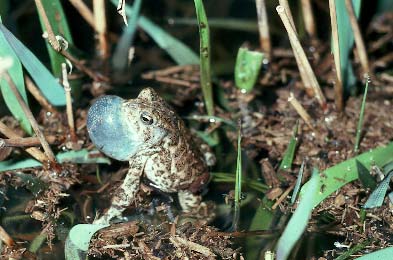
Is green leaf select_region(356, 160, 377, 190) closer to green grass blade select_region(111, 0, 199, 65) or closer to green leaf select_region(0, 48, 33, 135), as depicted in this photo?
green grass blade select_region(111, 0, 199, 65)

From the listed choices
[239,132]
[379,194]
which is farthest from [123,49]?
[379,194]

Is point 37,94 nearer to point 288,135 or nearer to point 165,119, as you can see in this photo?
point 165,119

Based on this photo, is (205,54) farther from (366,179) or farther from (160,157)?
(366,179)

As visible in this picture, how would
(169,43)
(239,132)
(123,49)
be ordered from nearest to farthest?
(239,132)
(169,43)
(123,49)

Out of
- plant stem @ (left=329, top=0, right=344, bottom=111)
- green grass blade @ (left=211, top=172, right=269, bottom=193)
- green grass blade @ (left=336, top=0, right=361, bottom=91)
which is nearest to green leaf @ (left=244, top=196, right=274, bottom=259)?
green grass blade @ (left=211, top=172, right=269, bottom=193)

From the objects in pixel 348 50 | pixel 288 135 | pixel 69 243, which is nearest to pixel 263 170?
pixel 288 135

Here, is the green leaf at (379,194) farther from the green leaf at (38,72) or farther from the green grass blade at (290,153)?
the green leaf at (38,72)

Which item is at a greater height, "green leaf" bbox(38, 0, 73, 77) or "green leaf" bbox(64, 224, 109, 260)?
"green leaf" bbox(38, 0, 73, 77)
